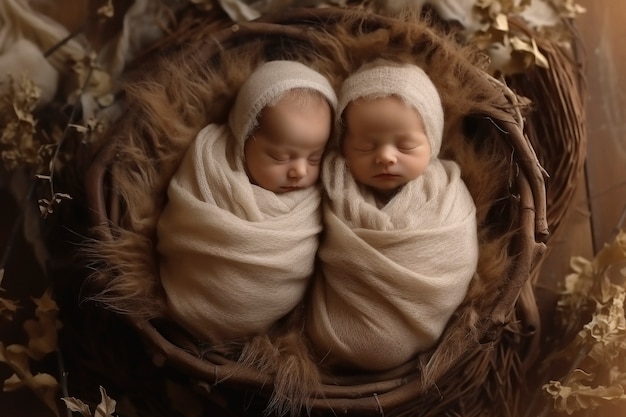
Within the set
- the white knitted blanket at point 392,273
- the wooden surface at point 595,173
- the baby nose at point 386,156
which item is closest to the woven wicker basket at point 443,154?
the white knitted blanket at point 392,273

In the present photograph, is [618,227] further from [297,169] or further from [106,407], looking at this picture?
[106,407]

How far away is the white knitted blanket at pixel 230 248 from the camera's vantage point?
3.12 feet

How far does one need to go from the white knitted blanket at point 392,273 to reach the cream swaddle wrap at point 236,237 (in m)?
0.05

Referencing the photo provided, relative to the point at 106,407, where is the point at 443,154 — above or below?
above

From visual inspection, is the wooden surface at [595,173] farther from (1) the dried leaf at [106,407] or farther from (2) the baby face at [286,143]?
(2) the baby face at [286,143]

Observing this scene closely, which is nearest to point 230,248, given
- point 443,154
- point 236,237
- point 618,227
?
point 236,237

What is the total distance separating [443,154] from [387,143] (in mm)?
140

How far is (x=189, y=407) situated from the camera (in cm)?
112

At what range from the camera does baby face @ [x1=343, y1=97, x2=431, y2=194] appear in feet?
3.27

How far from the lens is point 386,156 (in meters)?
0.99

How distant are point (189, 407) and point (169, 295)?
0.77 ft

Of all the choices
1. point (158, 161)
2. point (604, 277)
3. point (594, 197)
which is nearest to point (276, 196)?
point (158, 161)

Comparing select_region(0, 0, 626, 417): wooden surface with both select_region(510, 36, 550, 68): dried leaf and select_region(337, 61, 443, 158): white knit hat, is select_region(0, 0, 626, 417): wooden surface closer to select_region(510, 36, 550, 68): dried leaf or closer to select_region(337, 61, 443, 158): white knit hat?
select_region(510, 36, 550, 68): dried leaf

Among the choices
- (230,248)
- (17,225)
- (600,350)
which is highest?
(230,248)
